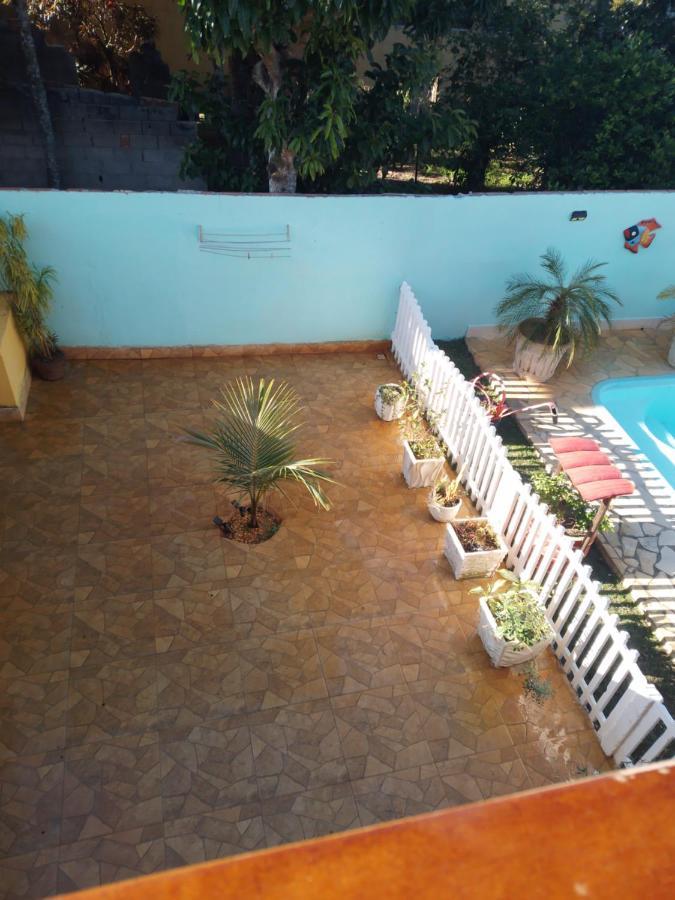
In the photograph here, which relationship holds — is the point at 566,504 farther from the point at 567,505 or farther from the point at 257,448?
the point at 257,448

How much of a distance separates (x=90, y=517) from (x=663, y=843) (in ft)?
17.9

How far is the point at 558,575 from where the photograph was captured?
473 centimetres

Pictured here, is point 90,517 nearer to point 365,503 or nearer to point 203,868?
point 365,503

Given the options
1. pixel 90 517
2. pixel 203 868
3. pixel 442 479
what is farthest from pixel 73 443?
pixel 203 868

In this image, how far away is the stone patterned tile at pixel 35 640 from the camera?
169 inches

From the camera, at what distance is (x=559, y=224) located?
7.61 metres

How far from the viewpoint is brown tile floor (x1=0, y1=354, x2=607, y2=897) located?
3.74 meters

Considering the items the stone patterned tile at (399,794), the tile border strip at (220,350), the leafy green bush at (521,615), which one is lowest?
the stone patterned tile at (399,794)

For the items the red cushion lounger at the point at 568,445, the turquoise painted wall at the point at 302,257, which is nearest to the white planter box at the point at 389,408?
the turquoise painted wall at the point at 302,257

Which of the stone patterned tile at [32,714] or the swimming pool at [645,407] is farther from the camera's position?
the swimming pool at [645,407]

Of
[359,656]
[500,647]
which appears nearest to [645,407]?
[500,647]

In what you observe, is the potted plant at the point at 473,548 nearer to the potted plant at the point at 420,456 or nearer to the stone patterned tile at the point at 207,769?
→ the potted plant at the point at 420,456

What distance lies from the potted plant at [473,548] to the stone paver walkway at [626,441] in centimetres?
128

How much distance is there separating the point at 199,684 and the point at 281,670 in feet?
1.89
